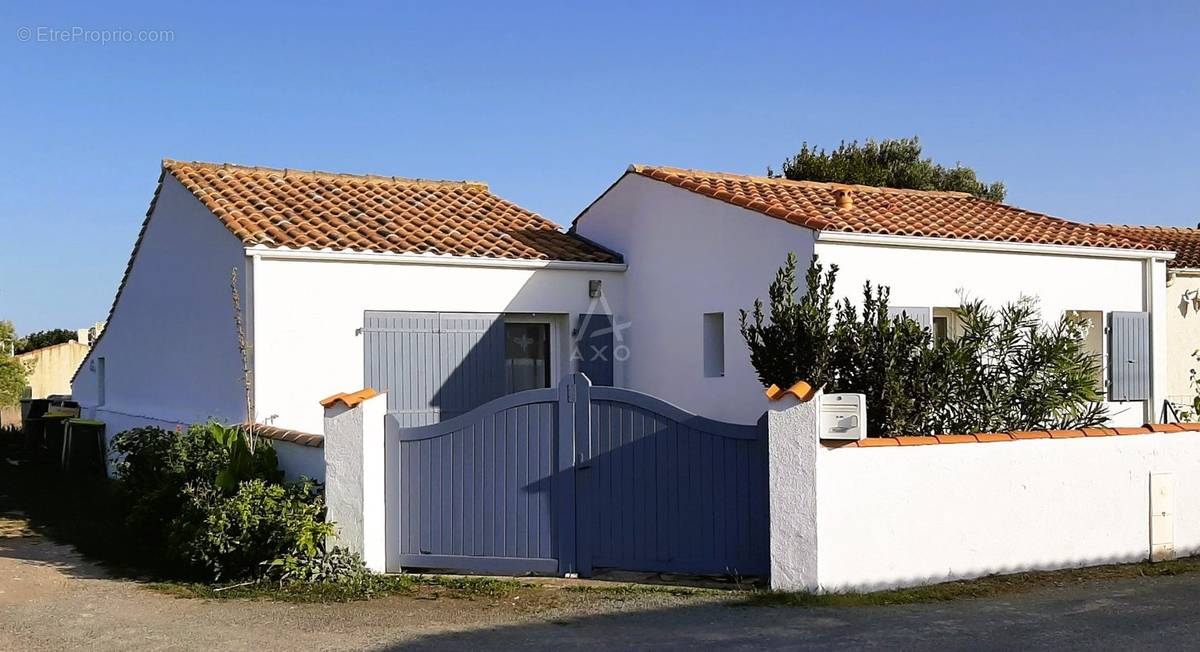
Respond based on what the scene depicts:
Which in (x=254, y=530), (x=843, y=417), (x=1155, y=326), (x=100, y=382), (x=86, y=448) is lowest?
(x=86, y=448)

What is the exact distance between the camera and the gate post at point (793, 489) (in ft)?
28.9

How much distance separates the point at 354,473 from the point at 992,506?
208 inches

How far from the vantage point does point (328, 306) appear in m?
13.6

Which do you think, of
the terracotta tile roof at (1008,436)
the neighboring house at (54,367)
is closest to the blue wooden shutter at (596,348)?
the terracotta tile roof at (1008,436)

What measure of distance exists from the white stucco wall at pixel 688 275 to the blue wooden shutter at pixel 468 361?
1915 mm

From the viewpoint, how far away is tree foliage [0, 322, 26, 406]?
2969cm

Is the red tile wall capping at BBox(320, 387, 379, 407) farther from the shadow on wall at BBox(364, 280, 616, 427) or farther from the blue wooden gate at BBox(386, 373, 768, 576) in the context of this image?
the shadow on wall at BBox(364, 280, 616, 427)

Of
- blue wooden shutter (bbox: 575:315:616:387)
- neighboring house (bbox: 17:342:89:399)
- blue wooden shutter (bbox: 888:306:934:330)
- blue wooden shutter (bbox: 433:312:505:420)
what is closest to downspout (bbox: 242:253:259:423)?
blue wooden shutter (bbox: 433:312:505:420)

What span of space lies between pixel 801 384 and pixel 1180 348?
11097mm

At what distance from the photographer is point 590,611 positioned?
855 cm

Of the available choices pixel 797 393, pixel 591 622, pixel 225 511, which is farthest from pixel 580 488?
pixel 225 511

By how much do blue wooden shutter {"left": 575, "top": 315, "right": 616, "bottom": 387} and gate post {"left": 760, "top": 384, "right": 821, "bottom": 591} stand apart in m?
6.53

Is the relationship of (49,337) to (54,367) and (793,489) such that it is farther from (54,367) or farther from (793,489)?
(793,489)

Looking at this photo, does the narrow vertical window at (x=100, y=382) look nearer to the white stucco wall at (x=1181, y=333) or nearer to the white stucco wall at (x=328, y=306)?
the white stucco wall at (x=328, y=306)
